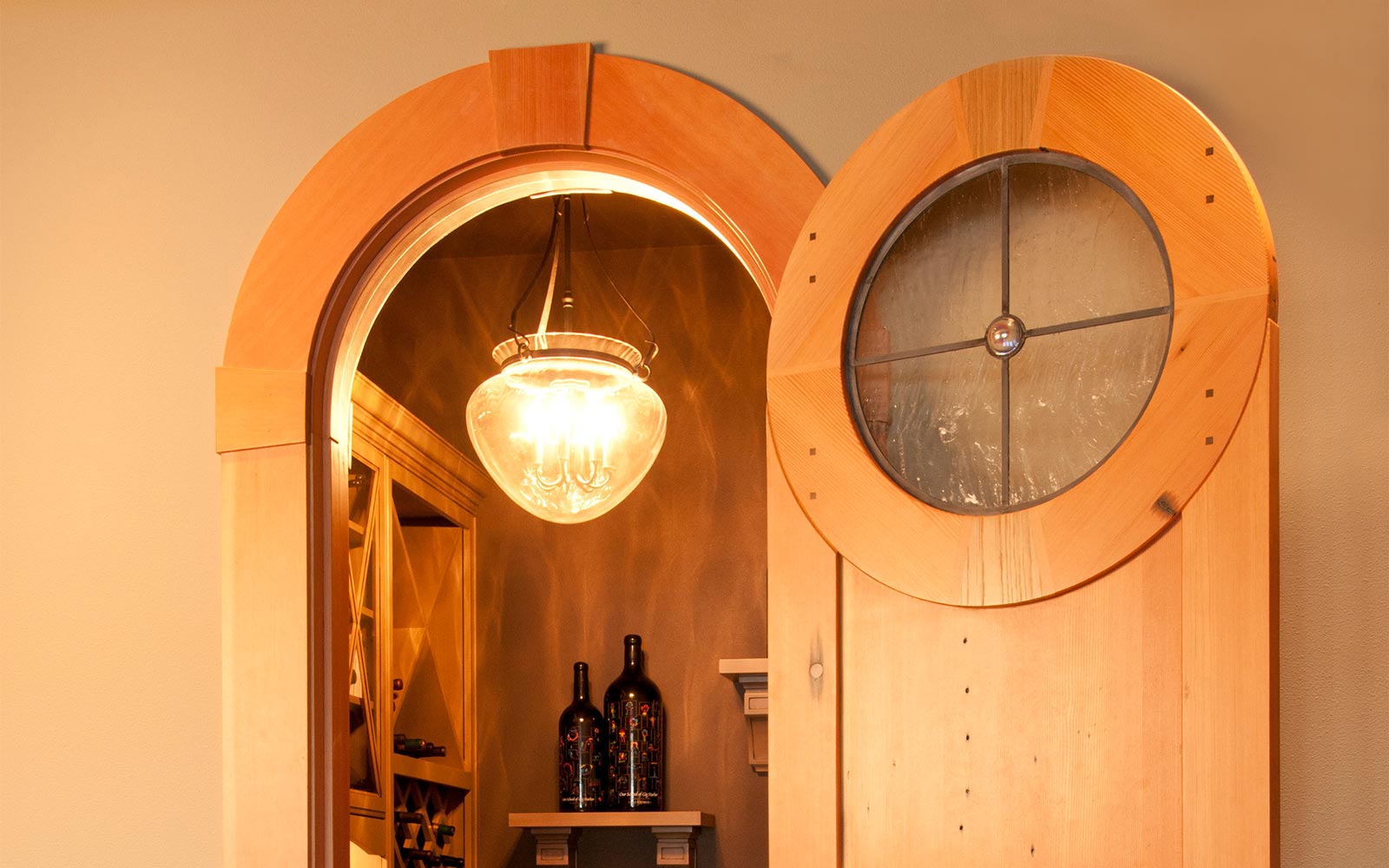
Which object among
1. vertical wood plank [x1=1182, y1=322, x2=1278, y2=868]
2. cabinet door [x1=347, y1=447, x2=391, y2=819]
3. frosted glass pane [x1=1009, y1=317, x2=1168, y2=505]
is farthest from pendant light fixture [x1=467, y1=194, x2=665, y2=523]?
vertical wood plank [x1=1182, y1=322, x2=1278, y2=868]

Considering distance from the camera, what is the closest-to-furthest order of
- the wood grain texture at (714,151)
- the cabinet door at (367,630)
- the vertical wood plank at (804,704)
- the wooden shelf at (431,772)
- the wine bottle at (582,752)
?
the vertical wood plank at (804,704) < the wood grain texture at (714,151) < the cabinet door at (367,630) < the wooden shelf at (431,772) < the wine bottle at (582,752)

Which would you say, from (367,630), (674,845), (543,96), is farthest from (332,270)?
(674,845)

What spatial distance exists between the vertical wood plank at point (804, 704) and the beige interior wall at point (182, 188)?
1.98 feet

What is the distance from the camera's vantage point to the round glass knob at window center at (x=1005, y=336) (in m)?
1.73

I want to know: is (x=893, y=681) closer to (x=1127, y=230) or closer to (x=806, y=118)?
(x=1127, y=230)

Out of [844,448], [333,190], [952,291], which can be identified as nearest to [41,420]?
[333,190]

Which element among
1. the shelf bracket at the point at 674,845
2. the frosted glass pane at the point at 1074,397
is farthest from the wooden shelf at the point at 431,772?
the frosted glass pane at the point at 1074,397

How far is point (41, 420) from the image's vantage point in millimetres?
2348

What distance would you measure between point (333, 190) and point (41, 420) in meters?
0.63

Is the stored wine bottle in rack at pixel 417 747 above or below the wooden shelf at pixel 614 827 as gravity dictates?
above

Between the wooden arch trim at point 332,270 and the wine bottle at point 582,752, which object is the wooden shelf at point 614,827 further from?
the wooden arch trim at point 332,270

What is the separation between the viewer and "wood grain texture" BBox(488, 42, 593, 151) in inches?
86.0

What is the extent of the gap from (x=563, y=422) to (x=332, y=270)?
1056mm

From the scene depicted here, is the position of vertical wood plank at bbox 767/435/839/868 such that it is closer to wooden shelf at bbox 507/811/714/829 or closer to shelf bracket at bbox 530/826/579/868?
wooden shelf at bbox 507/811/714/829
